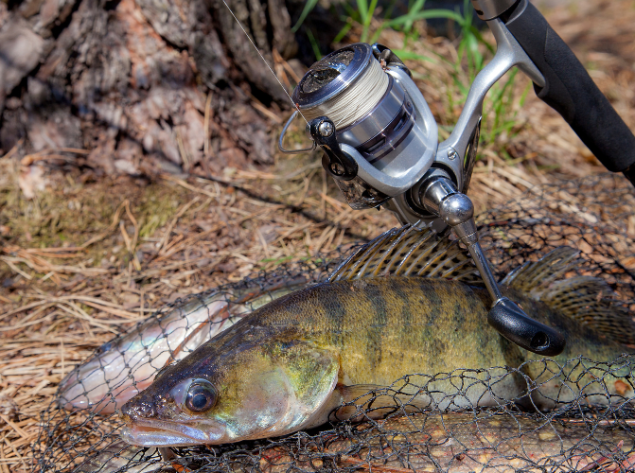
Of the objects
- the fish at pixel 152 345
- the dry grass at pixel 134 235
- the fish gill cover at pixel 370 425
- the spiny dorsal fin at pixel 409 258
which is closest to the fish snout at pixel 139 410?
the fish gill cover at pixel 370 425

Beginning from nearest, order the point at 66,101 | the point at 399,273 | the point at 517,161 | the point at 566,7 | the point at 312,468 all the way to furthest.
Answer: the point at 312,468 < the point at 399,273 < the point at 66,101 < the point at 517,161 < the point at 566,7

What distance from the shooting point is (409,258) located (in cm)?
228

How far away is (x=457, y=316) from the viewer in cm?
222

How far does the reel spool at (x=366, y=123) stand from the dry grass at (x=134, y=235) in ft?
4.12

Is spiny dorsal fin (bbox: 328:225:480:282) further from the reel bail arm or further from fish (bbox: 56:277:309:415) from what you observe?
fish (bbox: 56:277:309:415)

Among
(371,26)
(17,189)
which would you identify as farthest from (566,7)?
(17,189)

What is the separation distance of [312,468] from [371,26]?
4.68 meters

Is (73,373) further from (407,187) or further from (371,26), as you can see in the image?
(371,26)

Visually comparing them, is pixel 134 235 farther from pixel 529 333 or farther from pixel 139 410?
pixel 529 333

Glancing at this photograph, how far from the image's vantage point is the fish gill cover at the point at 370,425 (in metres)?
1.90

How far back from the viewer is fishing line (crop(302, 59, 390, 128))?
1973 mm

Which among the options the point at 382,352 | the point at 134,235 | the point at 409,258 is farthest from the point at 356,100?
the point at 134,235

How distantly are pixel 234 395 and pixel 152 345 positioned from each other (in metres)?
0.90

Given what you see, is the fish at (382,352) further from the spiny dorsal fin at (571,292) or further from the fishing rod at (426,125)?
the fishing rod at (426,125)
